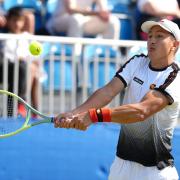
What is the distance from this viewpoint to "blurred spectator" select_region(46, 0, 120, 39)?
8.20m

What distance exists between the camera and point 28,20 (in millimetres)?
7820

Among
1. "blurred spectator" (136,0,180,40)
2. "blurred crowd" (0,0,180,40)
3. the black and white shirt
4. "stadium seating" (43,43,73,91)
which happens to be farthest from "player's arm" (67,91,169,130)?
"blurred spectator" (136,0,180,40)

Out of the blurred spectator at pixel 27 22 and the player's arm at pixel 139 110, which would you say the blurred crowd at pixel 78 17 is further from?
the player's arm at pixel 139 110

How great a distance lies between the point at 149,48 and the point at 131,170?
875 millimetres

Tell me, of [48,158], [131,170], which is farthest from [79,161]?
[131,170]

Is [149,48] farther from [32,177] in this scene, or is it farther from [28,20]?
[28,20]

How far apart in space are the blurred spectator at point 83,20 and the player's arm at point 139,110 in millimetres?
3896

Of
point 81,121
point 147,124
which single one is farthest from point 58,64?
point 81,121

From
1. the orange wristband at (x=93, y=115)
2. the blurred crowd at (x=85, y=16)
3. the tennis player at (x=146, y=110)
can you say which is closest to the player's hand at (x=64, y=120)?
the tennis player at (x=146, y=110)

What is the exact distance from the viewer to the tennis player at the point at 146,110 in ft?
14.3

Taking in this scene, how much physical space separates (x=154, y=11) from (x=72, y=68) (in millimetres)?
1718

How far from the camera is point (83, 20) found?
325 inches

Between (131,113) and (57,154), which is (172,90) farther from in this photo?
(57,154)

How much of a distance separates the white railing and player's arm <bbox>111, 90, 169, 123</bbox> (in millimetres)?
2547
